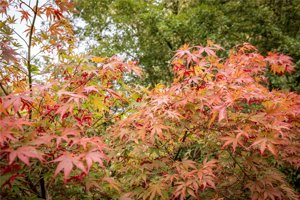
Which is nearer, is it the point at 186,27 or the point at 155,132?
the point at 155,132

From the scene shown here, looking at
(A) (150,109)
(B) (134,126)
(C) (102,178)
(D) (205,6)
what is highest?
(D) (205,6)

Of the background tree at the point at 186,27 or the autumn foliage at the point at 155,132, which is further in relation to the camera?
the background tree at the point at 186,27

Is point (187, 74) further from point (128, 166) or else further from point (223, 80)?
point (128, 166)

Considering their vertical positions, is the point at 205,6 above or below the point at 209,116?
above

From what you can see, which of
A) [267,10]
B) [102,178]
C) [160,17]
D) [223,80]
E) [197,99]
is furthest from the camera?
[160,17]

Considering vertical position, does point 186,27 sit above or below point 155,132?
above

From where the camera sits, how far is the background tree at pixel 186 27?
24.3 ft

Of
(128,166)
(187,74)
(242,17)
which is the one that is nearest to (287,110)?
(187,74)

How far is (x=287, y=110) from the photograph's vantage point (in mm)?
2615

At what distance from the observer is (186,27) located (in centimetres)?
812

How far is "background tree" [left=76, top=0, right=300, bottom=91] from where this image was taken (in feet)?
24.3

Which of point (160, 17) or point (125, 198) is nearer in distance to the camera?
point (125, 198)

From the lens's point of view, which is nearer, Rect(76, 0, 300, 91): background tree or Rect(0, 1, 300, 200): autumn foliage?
Rect(0, 1, 300, 200): autumn foliage

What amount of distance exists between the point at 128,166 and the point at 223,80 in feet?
4.02
